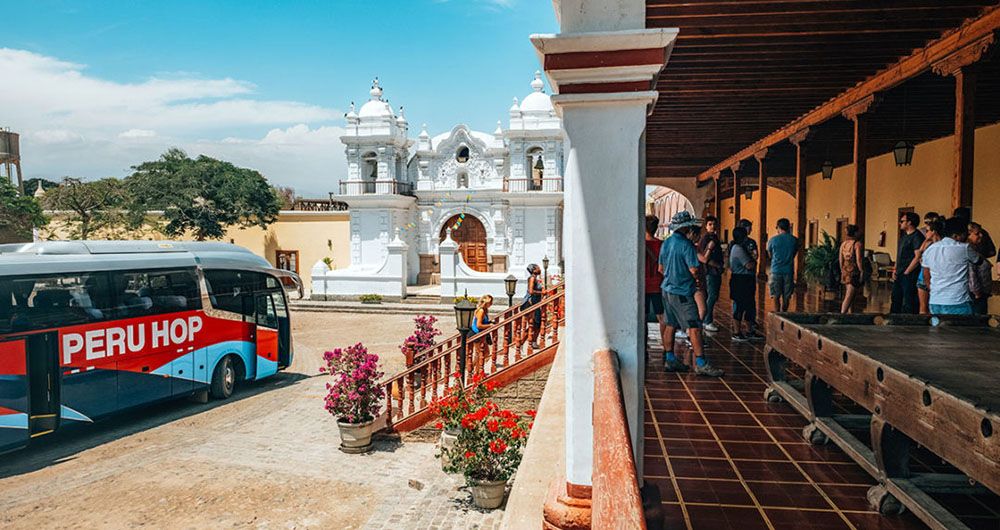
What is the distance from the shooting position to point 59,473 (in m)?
8.59

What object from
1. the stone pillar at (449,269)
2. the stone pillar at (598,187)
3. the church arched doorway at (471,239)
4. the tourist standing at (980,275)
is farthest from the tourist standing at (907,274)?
the church arched doorway at (471,239)

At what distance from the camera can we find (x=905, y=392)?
2.70 metres

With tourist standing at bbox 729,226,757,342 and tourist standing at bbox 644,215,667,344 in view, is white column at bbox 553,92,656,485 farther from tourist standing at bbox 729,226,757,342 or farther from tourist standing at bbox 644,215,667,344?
tourist standing at bbox 729,226,757,342

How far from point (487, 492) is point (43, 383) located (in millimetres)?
6859

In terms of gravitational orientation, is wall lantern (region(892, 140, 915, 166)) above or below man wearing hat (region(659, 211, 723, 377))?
above

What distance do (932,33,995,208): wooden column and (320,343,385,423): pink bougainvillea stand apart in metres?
7.62

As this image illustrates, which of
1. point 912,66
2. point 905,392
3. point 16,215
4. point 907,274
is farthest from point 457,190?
point 905,392

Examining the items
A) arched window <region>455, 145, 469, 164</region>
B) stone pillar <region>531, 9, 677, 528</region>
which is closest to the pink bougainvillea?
stone pillar <region>531, 9, 677, 528</region>

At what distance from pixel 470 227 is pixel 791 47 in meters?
25.8

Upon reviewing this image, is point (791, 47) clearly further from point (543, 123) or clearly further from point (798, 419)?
point (543, 123)

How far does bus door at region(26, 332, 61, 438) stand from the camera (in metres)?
8.80

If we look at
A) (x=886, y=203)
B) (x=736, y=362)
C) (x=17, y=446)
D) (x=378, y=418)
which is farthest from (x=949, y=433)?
(x=886, y=203)

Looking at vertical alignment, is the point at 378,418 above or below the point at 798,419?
below

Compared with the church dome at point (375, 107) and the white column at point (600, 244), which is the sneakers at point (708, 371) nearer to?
the white column at point (600, 244)
